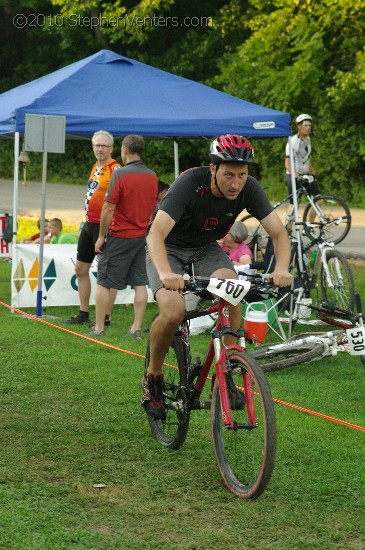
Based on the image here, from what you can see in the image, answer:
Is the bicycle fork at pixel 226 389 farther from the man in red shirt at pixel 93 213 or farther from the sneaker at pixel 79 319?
the sneaker at pixel 79 319

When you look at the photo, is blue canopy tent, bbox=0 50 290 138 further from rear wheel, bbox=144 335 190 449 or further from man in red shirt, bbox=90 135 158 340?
rear wheel, bbox=144 335 190 449

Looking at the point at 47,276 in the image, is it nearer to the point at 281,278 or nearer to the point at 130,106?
the point at 130,106

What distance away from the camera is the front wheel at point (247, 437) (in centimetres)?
470

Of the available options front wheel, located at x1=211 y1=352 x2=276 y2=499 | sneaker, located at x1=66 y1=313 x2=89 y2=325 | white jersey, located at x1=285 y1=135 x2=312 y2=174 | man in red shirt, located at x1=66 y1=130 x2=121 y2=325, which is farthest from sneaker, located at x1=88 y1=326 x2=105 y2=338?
white jersey, located at x1=285 y1=135 x2=312 y2=174

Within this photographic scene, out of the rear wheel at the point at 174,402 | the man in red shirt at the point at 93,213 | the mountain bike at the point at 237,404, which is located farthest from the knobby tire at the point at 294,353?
the man in red shirt at the point at 93,213

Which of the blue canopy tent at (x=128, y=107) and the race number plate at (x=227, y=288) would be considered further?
the blue canopy tent at (x=128, y=107)

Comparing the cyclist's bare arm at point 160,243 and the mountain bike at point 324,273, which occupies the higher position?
the cyclist's bare arm at point 160,243

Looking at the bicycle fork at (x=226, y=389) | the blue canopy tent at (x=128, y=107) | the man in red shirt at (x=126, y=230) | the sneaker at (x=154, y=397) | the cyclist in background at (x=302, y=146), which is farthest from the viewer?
the cyclist in background at (x=302, y=146)

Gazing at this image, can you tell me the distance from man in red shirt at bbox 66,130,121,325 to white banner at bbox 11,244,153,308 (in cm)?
83

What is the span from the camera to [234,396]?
5035 mm

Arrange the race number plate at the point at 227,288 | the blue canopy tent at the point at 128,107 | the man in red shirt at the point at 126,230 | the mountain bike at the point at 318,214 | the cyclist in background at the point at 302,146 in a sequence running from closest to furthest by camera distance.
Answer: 1. the race number plate at the point at 227,288
2. the man in red shirt at the point at 126,230
3. the blue canopy tent at the point at 128,107
4. the mountain bike at the point at 318,214
5. the cyclist in background at the point at 302,146

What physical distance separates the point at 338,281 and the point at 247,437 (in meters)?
5.59

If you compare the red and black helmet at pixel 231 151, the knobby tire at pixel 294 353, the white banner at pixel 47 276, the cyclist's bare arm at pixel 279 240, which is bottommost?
the white banner at pixel 47 276

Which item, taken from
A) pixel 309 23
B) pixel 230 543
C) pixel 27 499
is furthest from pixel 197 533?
pixel 309 23
